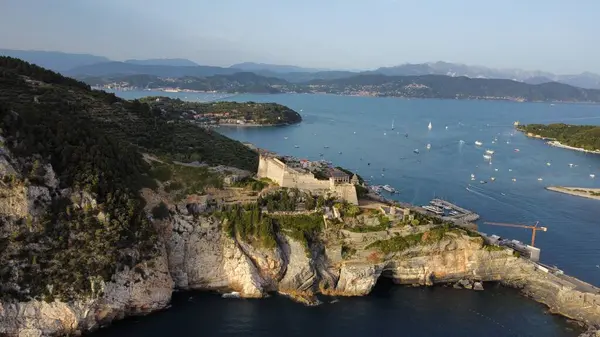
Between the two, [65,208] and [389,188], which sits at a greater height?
[65,208]

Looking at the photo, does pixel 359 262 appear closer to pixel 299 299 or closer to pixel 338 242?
pixel 338 242

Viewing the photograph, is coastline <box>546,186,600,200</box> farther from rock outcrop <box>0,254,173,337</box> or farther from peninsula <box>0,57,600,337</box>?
rock outcrop <box>0,254,173,337</box>

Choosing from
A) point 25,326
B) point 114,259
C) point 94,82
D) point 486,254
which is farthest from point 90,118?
point 94,82

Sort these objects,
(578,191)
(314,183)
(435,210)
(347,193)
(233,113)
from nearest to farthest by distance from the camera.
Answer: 1. (347,193)
2. (314,183)
3. (435,210)
4. (578,191)
5. (233,113)

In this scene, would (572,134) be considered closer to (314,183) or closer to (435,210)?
(435,210)

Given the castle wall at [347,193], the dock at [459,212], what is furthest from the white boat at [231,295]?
the dock at [459,212]

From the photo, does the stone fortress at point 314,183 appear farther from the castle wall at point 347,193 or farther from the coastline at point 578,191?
the coastline at point 578,191

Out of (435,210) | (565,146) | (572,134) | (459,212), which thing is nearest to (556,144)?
(565,146)
